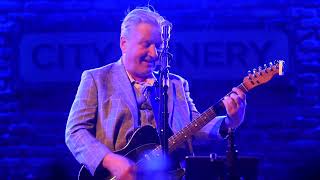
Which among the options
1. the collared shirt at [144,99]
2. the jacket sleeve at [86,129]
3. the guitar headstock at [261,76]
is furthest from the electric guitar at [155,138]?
the collared shirt at [144,99]

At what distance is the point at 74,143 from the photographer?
455 cm

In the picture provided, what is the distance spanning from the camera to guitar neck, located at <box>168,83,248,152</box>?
4.47 metres

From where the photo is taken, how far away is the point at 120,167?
4.24 meters

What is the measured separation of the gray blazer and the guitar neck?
12 cm

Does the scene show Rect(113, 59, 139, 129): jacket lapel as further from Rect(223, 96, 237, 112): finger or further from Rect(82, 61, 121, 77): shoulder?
Rect(223, 96, 237, 112): finger

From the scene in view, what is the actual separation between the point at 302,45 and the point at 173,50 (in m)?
1.27

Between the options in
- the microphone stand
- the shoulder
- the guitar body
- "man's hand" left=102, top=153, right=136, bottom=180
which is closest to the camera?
the microphone stand

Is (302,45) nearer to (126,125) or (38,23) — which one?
(126,125)

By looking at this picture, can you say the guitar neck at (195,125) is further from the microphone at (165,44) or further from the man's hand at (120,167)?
the microphone at (165,44)

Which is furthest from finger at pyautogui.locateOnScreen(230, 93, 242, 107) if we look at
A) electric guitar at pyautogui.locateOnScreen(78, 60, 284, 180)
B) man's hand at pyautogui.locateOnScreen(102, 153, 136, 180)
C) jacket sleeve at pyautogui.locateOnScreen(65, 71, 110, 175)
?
jacket sleeve at pyautogui.locateOnScreen(65, 71, 110, 175)

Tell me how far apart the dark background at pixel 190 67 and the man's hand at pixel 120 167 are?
6.28ft

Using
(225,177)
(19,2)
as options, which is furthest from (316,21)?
(19,2)

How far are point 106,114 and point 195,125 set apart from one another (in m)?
0.68

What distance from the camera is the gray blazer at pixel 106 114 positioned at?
4566mm
